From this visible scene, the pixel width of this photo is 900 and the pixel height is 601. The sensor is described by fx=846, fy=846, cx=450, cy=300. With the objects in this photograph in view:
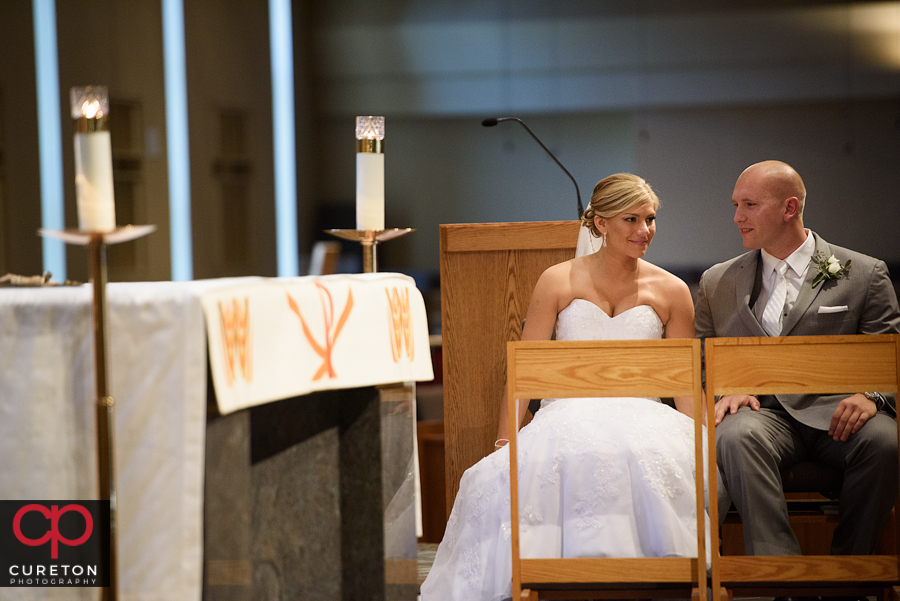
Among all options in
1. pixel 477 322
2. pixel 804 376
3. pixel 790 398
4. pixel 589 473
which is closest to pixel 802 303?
pixel 790 398

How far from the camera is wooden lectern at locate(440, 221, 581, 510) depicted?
2.94 m

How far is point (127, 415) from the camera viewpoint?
129 cm

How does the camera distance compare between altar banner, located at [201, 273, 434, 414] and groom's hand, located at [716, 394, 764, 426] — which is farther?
groom's hand, located at [716, 394, 764, 426]

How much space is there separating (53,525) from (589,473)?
1.42m

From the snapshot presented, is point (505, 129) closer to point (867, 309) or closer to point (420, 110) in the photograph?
point (420, 110)

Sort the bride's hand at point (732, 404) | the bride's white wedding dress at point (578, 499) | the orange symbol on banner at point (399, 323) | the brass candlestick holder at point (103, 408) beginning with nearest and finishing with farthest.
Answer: the brass candlestick holder at point (103, 408) < the orange symbol on banner at point (399, 323) < the bride's white wedding dress at point (578, 499) < the bride's hand at point (732, 404)

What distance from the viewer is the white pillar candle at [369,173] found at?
6.98 ft

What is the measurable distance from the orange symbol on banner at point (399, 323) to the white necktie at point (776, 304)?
4.60 ft

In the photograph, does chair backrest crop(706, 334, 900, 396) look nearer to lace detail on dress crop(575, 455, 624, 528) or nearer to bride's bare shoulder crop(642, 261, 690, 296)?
lace detail on dress crop(575, 455, 624, 528)

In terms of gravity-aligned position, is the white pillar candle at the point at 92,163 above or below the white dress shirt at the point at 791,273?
above

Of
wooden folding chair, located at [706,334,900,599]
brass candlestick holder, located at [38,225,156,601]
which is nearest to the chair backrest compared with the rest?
wooden folding chair, located at [706,334,900,599]

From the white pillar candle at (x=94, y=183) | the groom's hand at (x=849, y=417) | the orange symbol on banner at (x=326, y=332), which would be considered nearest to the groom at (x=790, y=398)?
the groom's hand at (x=849, y=417)

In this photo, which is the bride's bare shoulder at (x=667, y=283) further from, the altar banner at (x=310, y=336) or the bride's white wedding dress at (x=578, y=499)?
the altar banner at (x=310, y=336)

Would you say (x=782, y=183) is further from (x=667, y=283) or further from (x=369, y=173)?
(x=369, y=173)
